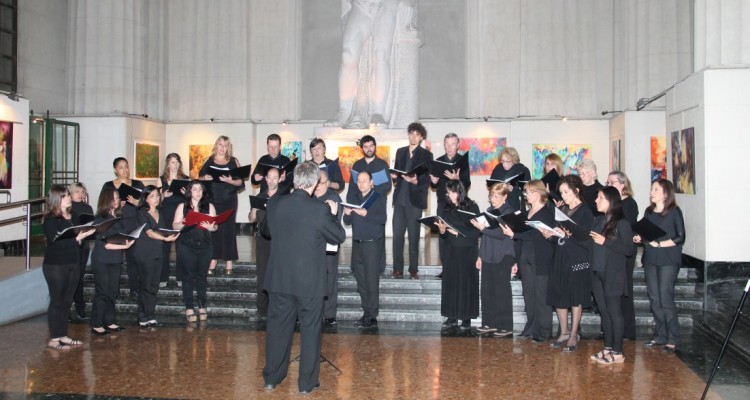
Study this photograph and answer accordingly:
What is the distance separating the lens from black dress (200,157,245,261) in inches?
365

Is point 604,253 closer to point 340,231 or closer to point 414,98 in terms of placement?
point 340,231

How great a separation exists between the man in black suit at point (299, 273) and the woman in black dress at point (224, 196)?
11.8 ft

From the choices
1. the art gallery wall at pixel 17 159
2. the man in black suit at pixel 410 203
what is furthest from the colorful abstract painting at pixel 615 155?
the art gallery wall at pixel 17 159

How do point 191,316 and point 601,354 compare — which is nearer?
point 601,354

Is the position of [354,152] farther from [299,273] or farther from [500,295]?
[299,273]

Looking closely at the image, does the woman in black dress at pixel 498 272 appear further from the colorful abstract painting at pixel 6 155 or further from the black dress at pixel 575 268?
the colorful abstract painting at pixel 6 155

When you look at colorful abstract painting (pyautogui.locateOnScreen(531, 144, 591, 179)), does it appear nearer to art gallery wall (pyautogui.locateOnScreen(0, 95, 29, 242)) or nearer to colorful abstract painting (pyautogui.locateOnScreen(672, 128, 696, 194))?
colorful abstract painting (pyautogui.locateOnScreen(672, 128, 696, 194))

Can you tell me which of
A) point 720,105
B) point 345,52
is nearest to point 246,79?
point 345,52

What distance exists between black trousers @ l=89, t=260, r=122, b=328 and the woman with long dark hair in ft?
2.48

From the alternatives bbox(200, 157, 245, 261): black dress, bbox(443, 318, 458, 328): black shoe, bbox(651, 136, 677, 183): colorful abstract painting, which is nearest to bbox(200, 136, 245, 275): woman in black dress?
bbox(200, 157, 245, 261): black dress

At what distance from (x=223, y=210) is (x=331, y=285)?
2.26 m

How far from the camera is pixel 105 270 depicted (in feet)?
25.5

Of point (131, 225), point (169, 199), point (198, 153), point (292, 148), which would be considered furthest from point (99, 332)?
point (198, 153)

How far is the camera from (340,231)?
18.7 ft
